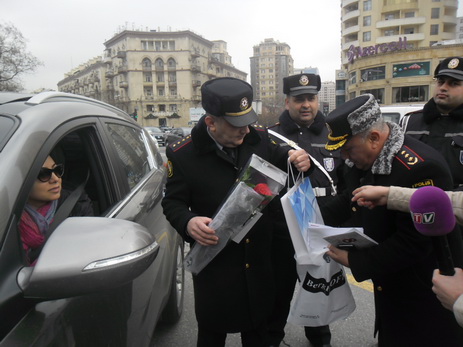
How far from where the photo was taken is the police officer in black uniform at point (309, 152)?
8.15 ft

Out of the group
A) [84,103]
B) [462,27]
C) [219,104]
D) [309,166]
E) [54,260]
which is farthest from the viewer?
[462,27]

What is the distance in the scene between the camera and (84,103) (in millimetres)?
1767

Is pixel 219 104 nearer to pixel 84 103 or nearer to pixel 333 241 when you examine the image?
pixel 84 103

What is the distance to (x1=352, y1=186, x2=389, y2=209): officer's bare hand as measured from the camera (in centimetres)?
144

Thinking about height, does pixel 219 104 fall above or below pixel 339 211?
above

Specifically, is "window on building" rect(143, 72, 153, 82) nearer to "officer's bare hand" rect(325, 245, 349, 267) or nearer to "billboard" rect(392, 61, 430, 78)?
"billboard" rect(392, 61, 430, 78)

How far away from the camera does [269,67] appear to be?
121 m

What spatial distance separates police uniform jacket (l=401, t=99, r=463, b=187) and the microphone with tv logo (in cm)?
203

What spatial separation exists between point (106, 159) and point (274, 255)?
1.35 meters

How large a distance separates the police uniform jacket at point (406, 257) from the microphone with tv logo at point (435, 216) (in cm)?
41

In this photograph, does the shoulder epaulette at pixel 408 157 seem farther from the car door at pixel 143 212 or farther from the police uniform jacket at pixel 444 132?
the police uniform jacket at pixel 444 132

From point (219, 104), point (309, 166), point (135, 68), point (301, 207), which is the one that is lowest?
point (301, 207)

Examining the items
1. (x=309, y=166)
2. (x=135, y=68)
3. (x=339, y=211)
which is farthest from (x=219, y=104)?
(x=135, y=68)

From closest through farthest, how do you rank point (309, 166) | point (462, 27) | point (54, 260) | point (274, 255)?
point (54, 260) → point (309, 166) → point (274, 255) → point (462, 27)
